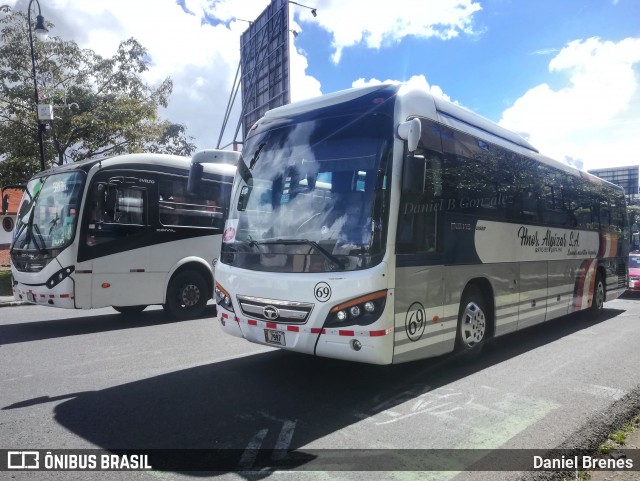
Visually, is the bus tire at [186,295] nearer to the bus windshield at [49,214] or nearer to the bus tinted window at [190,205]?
the bus tinted window at [190,205]

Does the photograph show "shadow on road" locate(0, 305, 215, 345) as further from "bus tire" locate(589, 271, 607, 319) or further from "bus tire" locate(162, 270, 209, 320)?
"bus tire" locate(589, 271, 607, 319)

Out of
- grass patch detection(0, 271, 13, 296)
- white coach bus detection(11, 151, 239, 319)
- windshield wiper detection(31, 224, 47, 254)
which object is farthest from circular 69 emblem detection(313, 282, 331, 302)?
grass patch detection(0, 271, 13, 296)

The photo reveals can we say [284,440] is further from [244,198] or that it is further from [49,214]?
[49,214]

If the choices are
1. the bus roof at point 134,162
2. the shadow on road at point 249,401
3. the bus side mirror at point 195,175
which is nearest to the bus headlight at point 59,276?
the bus roof at point 134,162

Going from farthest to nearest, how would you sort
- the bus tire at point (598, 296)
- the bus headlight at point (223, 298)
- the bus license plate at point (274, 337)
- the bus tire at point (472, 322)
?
the bus tire at point (598, 296) → the bus tire at point (472, 322) → the bus headlight at point (223, 298) → the bus license plate at point (274, 337)

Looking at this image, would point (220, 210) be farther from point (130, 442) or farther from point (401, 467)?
point (401, 467)

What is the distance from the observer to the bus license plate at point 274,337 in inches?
202

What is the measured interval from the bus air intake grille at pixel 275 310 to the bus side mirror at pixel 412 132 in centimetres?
189

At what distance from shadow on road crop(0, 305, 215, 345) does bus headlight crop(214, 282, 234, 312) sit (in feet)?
13.2

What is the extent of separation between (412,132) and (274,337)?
8.32ft

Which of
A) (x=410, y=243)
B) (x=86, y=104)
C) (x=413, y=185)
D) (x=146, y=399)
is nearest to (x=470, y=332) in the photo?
(x=410, y=243)

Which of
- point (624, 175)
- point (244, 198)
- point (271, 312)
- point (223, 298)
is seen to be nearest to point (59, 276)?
point (223, 298)

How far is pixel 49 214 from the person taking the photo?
8977mm

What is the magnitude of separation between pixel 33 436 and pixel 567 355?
674cm
